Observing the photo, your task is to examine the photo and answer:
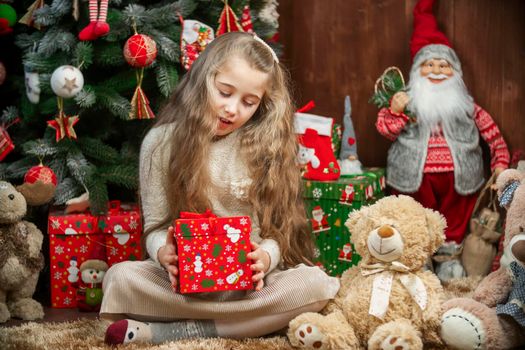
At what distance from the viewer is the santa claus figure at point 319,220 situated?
2.60 m

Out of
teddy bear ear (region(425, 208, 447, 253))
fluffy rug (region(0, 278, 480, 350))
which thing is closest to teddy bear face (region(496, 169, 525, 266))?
teddy bear ear (region(425, 208, 447, 253))

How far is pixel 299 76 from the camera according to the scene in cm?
320

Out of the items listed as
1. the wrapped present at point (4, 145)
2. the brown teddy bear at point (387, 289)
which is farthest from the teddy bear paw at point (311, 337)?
the wrapped present at point (4, 145)

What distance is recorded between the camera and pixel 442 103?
2.68 metres

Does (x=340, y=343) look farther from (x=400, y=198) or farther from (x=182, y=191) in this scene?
(x=182, y=191)

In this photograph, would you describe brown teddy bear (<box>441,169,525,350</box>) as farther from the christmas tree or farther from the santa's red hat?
the christmas tree

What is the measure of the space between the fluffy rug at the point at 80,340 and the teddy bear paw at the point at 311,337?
73 mm

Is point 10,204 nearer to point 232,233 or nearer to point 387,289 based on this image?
point 232,233

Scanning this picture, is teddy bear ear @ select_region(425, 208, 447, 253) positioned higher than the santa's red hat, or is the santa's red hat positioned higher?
the santa's red hat

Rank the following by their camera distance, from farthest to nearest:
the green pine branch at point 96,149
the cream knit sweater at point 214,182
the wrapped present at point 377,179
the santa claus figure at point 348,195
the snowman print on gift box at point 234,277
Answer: the wrapped present at point 377,179 → the santa claus figure at point 348,195 → the green pine branch at point 96,149 → the cream knit sweater at point 214,182 → the snowman print on gift box at point 234,277

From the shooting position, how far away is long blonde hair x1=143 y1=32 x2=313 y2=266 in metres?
2.02

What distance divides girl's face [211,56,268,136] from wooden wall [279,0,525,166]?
3.61 feet

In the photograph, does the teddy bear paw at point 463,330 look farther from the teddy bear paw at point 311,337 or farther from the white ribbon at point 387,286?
the teddy bear paw at point 311,337

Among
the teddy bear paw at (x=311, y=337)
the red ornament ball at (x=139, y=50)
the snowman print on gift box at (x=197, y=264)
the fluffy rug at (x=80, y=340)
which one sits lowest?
the fluffy rug at (x=80, y=340)
